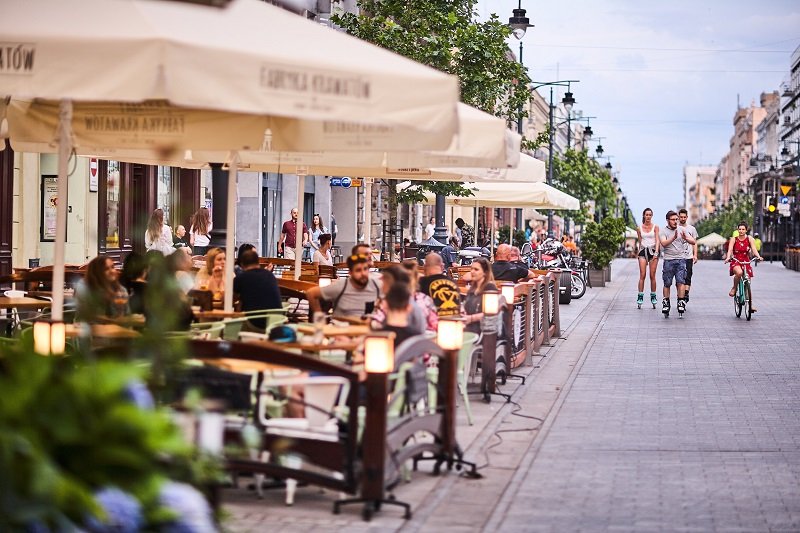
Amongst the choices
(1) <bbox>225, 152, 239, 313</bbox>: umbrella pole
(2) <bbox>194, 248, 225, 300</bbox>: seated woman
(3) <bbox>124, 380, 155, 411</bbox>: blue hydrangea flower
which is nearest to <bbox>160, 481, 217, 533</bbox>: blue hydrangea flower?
(3) <bbox>124, 380, 155, 411</bbox>: blue hydrangea flower

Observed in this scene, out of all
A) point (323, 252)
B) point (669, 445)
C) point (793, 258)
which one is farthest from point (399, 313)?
point (793, 258)

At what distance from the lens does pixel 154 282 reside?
4008mm

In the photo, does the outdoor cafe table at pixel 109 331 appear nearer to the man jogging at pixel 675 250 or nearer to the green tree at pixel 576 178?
the man jogging at pixel 675 250

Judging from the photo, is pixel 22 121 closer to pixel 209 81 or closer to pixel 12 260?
pixel 209 81

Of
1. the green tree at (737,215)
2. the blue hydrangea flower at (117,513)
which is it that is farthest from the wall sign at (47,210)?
the green tree at (737,215)

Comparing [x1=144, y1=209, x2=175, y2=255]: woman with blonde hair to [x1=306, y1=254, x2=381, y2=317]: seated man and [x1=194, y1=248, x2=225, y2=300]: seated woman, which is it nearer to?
[x1=194, y1=248, x2=225, y2=300]: seated woman

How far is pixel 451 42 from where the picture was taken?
2930 centimetres

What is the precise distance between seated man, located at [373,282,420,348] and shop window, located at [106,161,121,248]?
60.9 feet

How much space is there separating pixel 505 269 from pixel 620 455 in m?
7.91

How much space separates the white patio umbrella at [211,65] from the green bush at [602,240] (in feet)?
105

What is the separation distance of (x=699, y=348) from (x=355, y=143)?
1052cm

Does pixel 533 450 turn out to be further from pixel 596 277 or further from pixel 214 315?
pixel 596 277

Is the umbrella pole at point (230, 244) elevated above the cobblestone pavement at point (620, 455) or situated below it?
above

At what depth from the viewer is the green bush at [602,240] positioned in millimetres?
40312
